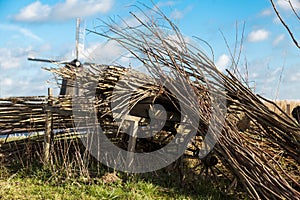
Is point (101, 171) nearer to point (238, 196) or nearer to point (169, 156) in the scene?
point (169, 156)

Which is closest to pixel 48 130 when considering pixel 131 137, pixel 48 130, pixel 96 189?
pixel 48 130

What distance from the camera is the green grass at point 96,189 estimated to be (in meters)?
4.64

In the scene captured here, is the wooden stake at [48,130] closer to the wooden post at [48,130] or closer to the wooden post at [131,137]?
the wooden post at [48,130]

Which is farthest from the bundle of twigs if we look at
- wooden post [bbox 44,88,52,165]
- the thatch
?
wooden post [bbox 44,88,52,165]

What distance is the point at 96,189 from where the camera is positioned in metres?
4.72

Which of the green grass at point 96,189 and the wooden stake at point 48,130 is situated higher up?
the wooden stake at point 48,130

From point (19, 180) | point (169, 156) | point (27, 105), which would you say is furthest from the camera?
point (27, 105)

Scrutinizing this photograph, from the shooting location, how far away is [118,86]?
17.5 ft

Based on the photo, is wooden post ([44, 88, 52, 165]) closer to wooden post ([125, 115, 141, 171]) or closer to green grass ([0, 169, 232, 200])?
green grass ([0, 169, 232, 200])

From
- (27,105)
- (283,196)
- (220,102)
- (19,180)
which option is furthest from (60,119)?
(283,196)

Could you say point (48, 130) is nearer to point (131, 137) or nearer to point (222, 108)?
point (131, 137)

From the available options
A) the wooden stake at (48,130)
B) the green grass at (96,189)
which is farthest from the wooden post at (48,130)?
the green grass at (96,189)

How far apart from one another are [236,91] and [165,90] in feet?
3.00

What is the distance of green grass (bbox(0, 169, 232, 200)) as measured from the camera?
15.2 feet
